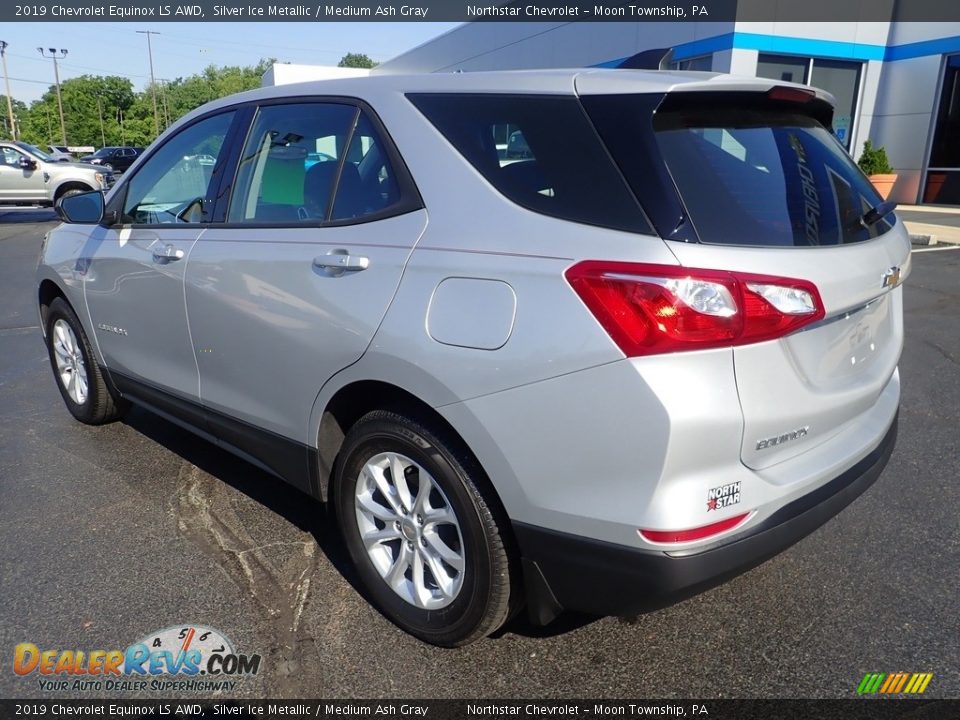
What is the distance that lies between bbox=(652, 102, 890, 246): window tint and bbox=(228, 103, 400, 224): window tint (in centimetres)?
94

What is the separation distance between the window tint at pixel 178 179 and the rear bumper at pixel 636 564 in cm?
217

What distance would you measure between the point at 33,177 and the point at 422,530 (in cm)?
2006

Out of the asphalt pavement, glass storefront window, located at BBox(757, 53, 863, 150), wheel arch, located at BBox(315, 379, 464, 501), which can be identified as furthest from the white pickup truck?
wheel arch, located at BBox(315, 379, 464, 501)

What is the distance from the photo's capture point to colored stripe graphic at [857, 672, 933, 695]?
7.41 ft

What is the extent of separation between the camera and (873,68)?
18078 mm

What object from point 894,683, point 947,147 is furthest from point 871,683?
point 947,147

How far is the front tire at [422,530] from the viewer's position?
2.20 m

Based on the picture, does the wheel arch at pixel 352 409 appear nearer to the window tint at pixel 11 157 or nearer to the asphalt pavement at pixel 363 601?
the asphalt pavement at pixel 363 601

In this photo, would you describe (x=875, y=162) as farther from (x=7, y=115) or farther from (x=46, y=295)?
(x=7, y=115)

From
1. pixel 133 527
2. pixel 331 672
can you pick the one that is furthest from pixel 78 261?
pixel 331 672

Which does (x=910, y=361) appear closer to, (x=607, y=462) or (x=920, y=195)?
(x=607, y=462)

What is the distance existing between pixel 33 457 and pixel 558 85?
3529 millimetres

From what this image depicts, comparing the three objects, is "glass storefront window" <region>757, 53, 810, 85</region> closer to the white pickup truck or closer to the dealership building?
the dealership building

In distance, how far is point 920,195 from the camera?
18281mm
